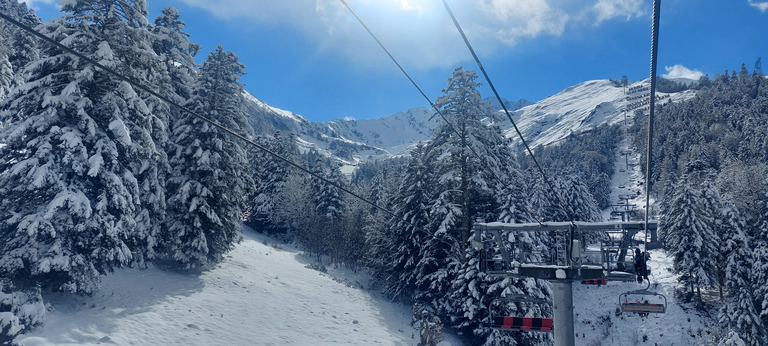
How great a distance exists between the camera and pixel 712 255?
124 ft

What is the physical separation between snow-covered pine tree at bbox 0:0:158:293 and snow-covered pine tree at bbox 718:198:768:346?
37.4 metres

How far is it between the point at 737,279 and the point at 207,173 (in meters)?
42.7

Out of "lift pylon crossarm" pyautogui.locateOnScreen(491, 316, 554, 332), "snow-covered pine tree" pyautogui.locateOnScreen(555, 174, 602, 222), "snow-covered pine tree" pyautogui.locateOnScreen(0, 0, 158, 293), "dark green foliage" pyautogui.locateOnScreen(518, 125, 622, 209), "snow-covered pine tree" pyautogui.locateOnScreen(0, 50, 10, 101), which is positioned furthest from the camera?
"dark green foliage" pyautogui.locateOnScreen(518, 125, 622, 209)

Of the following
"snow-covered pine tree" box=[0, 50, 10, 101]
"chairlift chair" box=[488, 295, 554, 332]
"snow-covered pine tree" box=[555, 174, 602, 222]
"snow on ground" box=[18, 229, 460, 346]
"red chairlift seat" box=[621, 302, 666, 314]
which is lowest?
"snow on ground" box=[18, 229, 460, 346]

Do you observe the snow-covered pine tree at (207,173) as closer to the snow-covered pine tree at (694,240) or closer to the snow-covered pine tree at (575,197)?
the snow-covered pine tree at (694,240)

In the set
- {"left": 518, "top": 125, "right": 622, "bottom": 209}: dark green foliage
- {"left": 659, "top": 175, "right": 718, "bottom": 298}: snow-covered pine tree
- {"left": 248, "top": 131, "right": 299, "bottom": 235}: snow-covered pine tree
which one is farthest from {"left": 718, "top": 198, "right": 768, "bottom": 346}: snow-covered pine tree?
{"left": 518, "top": 125, "right": 622, "bottom": 209}: dark green foliage

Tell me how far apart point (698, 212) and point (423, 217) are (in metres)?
28.4

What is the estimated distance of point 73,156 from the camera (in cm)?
1538

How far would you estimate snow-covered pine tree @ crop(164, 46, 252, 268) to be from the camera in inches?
909

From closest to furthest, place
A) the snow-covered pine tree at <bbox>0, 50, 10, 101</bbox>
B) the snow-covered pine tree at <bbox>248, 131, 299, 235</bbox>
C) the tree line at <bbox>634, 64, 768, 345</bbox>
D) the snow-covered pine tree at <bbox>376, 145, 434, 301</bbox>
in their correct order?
the tree line at <bbox>634, 64, 768, 345</bbox> → the snow-covered pine tree at <bbox>376, 145, 434, 301</bbox> → the snow-covered pine tree at <bbox>0, 50, 10, 101</bbox> → the snow-covered pine tree at <bbox>248, 131, 299, 235</bbox>

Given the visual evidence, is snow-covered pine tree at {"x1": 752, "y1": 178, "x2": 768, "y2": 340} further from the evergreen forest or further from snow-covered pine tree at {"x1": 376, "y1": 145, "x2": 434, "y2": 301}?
snow-covered pine tree at {"x1": 376, "y1": 145, "x2": 434, "y2": 301}

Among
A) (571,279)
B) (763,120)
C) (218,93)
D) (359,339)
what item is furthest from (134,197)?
(763,120)

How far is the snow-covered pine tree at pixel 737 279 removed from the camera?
28.1m

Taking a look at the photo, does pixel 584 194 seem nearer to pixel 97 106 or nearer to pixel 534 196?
pixel 534 196
